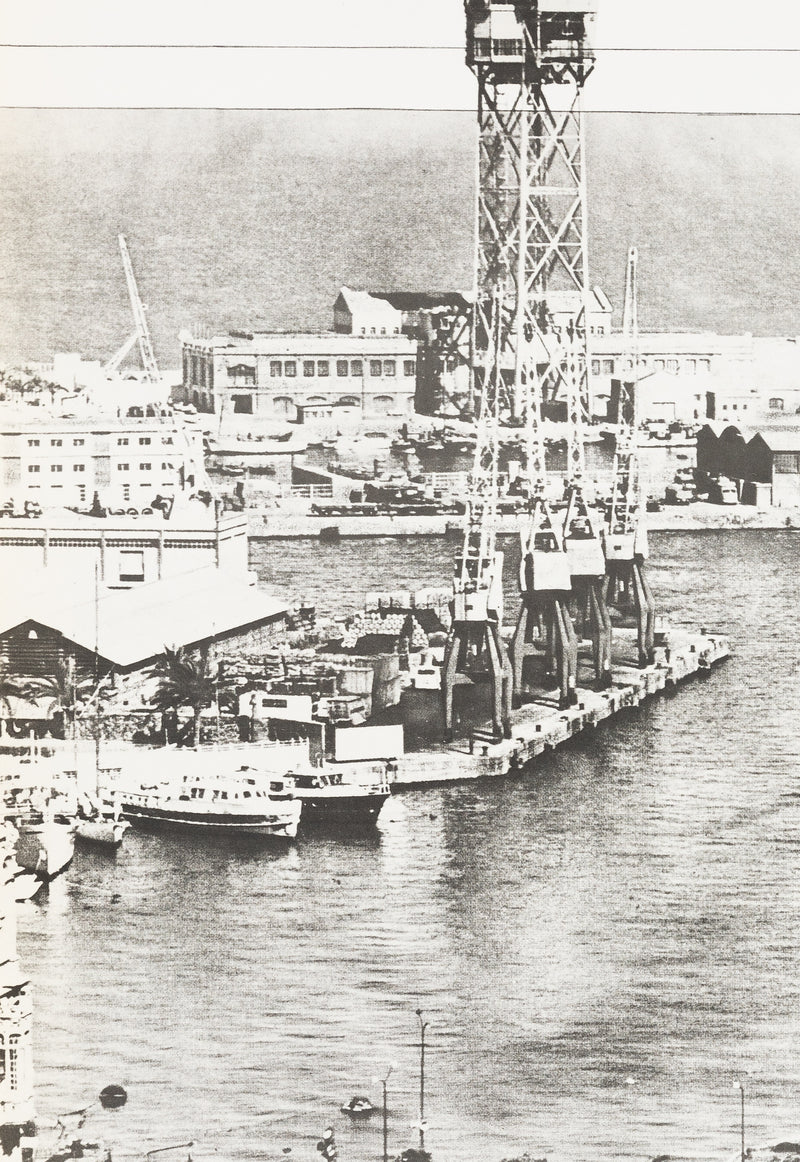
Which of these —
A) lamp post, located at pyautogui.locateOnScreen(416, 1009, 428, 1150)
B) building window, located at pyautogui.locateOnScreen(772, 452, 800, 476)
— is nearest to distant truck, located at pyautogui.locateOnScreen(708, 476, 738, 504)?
building window, located at pyautogui.locateOnScreen(772, 452, 800, 476)

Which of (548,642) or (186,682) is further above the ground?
(548,642)

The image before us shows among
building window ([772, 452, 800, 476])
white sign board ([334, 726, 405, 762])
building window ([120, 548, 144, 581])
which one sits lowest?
white sign board ([334, 726, 405, 762])

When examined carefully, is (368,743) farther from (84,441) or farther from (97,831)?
(84,441)

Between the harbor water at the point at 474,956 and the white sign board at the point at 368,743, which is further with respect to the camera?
the white sign board at the point at 368,743

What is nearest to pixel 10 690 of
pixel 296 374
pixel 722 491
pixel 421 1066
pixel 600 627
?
pixel 296 374

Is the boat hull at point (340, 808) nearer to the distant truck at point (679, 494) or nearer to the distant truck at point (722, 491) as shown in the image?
the distant truck at point (679, 494)

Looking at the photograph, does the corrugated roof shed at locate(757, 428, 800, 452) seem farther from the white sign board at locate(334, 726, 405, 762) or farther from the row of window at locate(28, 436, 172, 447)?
the row of window at locate(28, 436, 172, 447)

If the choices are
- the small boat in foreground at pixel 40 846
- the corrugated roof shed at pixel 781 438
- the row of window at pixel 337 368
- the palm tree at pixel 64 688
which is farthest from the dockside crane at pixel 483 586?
the small boat in foreground at pixel 40 846
